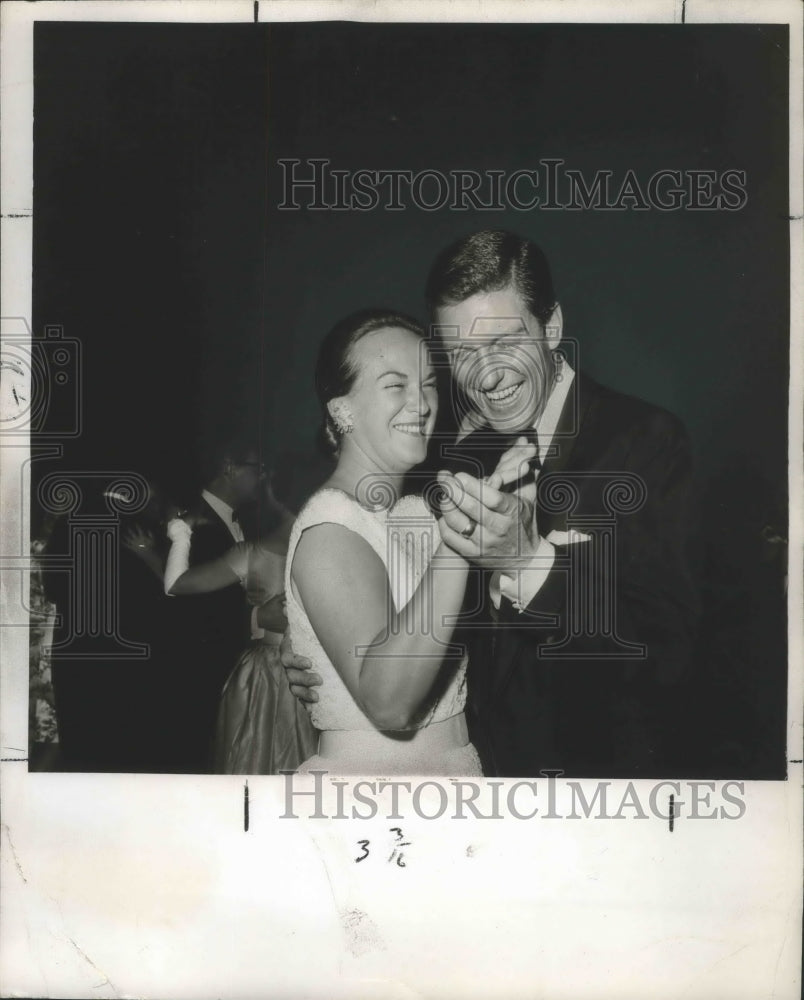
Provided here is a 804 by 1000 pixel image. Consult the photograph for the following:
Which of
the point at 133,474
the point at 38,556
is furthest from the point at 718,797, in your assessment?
the point at 38,556

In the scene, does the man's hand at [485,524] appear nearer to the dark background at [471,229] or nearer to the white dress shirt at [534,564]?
the white dress shirt at [534,564]

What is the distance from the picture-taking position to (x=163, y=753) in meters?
2.84

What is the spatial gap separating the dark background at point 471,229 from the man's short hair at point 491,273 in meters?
Result: 0.04

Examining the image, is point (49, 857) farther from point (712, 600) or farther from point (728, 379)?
point (728, 379)

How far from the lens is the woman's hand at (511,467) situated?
277 cm

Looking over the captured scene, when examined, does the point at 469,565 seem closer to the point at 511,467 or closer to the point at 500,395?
the point at 511,467

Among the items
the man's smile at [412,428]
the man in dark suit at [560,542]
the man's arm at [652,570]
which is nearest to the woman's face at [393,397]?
the man's smile at [412,428]

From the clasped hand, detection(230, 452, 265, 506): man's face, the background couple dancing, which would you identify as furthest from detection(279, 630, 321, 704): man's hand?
the clasped hand

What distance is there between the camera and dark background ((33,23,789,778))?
2.79 meters

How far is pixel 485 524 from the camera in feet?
9.01

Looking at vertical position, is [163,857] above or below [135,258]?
below

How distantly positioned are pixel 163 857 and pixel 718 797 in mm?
1693

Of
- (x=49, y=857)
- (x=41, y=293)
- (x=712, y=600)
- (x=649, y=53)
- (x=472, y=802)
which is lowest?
(x=49, y=857)

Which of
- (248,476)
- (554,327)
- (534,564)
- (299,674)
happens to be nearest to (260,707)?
(299,674)
